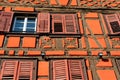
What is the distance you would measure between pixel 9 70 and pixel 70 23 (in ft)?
10.2

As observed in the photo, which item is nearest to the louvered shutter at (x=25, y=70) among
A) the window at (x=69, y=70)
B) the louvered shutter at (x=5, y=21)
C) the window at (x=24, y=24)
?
the window at (x=69, y=70)

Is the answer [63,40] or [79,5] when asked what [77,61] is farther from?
[79,5]

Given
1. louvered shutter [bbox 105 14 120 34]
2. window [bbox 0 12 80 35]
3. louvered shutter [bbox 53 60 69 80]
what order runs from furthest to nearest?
louvered shutter [bbox 105 14 120 34]
window [bbox 0 12 80 35]
louvered shutter [bbox 53 60 69 80]

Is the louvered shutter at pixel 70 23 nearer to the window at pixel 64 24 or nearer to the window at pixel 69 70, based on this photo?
the window at pixel 64 24

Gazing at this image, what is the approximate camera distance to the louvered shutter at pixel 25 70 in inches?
263

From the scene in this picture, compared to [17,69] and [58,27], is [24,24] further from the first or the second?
[17,69]

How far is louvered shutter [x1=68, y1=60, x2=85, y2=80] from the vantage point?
679 cm

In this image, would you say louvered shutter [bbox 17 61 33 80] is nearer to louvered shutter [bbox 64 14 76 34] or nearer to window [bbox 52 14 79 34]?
window [bbox 52 14 79 34]

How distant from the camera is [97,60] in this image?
740cm

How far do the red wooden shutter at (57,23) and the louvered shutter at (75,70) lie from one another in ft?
5.45

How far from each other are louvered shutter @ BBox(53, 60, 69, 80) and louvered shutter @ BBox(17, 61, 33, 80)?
695 mm

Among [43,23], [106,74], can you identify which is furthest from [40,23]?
[106,74]

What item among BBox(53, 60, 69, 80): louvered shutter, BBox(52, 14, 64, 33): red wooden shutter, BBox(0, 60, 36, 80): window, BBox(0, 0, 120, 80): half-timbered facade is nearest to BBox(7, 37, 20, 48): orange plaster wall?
BBox(0, 0, 120, 80): half-timbered facade

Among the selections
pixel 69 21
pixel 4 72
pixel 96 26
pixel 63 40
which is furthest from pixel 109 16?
pixel 4 72
